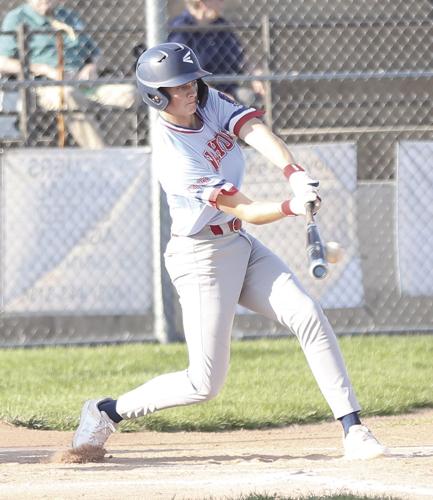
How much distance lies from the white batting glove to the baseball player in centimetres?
24

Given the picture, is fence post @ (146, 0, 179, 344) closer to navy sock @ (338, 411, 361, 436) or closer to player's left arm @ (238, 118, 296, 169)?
player's left arm @ (238, 118, 296, 169)

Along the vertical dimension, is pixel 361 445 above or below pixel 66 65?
below

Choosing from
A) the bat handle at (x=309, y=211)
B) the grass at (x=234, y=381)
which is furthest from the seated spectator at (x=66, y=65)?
the bat handle at (x=309, y=211)

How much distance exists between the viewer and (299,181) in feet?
16.1

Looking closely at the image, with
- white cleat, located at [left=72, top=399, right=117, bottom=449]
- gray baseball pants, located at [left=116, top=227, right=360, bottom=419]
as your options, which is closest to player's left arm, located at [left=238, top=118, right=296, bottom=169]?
gray baseball pants, located at [left=116, top=227, right=360, bottom=419]

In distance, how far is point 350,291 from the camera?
945cm

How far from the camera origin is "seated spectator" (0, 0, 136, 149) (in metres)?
9.99

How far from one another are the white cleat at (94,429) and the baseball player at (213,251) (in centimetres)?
34

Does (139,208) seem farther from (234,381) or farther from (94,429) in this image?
(94,429)

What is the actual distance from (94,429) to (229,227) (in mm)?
1164

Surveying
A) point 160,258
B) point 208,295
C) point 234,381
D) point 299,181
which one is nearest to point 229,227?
point 208,295

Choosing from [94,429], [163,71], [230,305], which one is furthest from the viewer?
[94,429]

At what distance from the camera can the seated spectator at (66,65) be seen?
32.8 feet

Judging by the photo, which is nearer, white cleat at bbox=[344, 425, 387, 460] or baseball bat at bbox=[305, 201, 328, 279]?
baseball bat at bbox=[305, 201, 328, 279]
